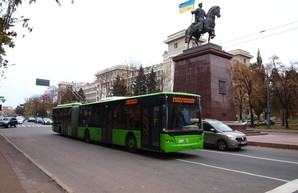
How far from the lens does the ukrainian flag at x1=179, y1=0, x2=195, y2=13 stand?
80.5ft

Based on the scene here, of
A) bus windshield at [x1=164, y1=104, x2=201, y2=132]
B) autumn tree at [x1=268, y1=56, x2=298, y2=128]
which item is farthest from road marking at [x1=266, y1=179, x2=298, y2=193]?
autumn tree at [x1=268, y1=56, x2=298, y2=128]

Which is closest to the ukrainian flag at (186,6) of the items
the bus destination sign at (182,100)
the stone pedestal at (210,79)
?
the stone pedestal at (210,79)

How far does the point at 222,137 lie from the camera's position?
13430 mm

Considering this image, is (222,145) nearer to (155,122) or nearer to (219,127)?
(219,127)

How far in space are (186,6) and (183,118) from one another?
59.1ft

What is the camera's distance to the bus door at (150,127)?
34.4 ft

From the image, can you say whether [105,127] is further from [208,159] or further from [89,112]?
[208,159]

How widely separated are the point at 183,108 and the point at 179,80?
40.1 ft

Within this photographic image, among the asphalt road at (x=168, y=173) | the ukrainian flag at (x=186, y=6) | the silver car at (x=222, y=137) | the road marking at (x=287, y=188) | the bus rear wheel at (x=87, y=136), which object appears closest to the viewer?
the road marking at (x=287, y=188)

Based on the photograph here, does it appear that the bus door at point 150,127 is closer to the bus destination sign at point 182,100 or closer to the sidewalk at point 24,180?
the bus destination sign at point 182,100

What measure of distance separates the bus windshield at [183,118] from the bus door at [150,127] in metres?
0.61

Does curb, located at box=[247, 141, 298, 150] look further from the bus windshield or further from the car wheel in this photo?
the bus windshield

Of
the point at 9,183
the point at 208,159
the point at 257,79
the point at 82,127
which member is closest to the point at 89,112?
the point at 82,127

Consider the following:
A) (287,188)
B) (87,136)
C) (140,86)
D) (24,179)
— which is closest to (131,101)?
(87,136)
